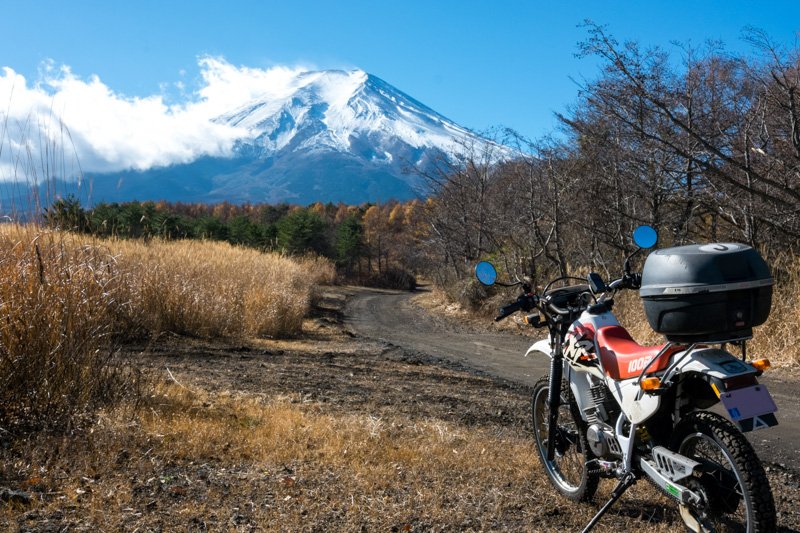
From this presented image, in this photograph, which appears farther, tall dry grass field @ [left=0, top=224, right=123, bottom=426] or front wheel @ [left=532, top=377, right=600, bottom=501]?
tall dry grass field @ [left=0, top=224, right=123, bottom=426]

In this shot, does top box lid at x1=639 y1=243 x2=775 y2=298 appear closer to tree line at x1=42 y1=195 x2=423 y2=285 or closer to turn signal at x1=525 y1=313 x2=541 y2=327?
turn signal at x1=525 y1=313 x2=541 y2=327

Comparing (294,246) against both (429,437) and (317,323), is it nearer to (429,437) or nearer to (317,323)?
(317,323)

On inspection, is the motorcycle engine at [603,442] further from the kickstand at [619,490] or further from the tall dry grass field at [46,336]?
the tall dry grass field at [46,336]

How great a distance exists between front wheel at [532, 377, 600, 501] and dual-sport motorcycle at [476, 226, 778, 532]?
0.71 feet

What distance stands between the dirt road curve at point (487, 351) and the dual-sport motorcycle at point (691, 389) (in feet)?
7.96

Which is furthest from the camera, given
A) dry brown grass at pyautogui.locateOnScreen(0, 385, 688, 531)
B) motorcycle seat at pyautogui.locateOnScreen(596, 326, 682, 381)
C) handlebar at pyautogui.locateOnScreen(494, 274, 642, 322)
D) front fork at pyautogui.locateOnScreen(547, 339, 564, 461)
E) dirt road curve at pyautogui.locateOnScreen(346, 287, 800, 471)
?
dirt road curve at pyautogui.locateOnScreen(346, 287, 800, 471)

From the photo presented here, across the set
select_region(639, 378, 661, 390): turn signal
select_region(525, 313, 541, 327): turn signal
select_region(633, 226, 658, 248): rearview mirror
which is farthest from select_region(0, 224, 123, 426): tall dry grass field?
select_region(633, 226, 658, 248): rearview mirror

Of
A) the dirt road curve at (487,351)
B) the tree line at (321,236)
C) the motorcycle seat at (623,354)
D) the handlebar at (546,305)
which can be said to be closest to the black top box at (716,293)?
the motorcycle seat at (623,354)

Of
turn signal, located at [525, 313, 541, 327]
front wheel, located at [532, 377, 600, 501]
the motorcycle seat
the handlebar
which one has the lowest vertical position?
front wheel, located at [532, 377, 600, 501]

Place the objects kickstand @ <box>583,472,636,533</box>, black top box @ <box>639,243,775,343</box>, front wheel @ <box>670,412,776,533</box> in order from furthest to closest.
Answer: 1. kickstand @ <box>583,472,636,533</box>
2. black top box @ <box>639,243,775,343</box>
3. front wheel @ <box>670,412,776,533</box>

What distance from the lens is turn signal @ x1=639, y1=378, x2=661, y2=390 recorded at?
2.49 m

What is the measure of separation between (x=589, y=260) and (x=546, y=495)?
1079 cm

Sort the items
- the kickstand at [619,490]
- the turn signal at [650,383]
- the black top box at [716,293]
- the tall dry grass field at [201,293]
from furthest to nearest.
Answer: the tall dry grass field at [201,293], the kickstand at [619,490], the turn signal at [650,383], the black top box at [716,293]

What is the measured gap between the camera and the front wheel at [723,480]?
86.8 inches
